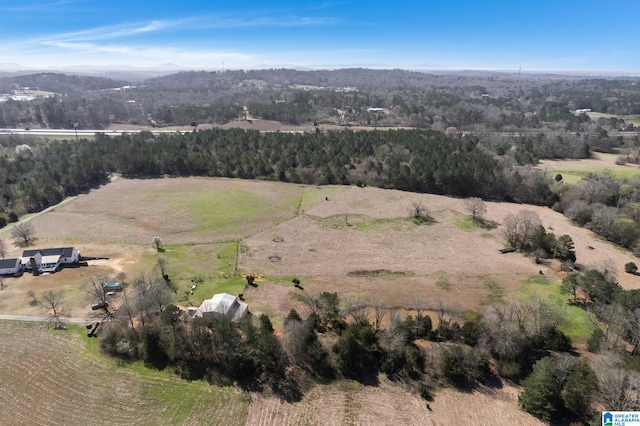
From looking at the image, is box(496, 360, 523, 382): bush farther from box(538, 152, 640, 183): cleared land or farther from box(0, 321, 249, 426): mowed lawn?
box(538, 152, 640, 183): cleared land

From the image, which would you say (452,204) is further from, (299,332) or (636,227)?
(299,332)

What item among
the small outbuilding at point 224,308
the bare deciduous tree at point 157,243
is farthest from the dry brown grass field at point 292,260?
the small outbuilding at point 224,308

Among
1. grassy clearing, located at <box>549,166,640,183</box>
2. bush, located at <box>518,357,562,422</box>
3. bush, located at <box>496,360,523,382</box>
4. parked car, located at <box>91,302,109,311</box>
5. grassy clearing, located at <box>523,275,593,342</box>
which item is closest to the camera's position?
bush, located at <box>518,357,562,422</box>

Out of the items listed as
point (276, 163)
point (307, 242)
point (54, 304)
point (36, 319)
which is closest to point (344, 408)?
point (307, 242)

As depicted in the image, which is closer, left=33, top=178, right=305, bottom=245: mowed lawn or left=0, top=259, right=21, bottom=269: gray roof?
left=0, top=259, right=21, bottom=269: gray roof

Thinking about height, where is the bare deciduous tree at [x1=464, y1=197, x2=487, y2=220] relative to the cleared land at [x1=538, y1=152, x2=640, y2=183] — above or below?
below

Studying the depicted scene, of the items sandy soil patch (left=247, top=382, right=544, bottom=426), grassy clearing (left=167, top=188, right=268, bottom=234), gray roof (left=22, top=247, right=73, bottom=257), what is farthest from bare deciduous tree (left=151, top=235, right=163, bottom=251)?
sandy soil patch (left=247, top=382, right=544, bottom=426)
